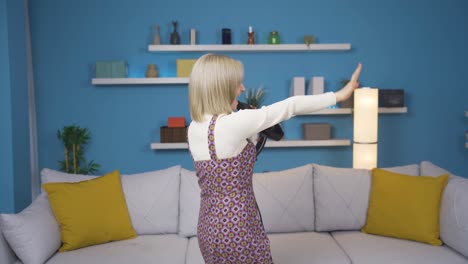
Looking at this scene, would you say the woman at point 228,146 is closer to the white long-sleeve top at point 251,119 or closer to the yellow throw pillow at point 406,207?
the white long-sleeve top at point 251,119

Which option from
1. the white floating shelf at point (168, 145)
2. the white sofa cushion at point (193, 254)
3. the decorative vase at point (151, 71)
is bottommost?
the white sofa cushion at point (193, 254)

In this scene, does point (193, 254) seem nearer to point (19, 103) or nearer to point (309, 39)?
point (19, 103)

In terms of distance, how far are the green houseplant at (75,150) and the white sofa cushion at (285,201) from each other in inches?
83.6

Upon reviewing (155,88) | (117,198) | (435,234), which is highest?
(155,88)

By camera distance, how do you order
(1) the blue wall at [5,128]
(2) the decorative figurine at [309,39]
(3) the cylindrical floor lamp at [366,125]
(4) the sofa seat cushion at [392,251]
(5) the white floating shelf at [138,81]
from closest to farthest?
(4) the sofa seat cushion at [392,251] < (1) the blue wall at [5,128] < (3) the cylindrical floor lamp at [366,125] < (5) the white floating shelf at [138,81] < (2) the decorative figurine at [309,39]

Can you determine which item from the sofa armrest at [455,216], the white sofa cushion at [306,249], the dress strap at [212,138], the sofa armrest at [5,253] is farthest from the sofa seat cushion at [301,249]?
the dress strap at [212,138]

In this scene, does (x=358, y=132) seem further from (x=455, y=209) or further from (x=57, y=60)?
(x=57, y=60)

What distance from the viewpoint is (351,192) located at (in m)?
3.24

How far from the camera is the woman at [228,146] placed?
5.68ft

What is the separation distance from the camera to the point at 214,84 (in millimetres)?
1764

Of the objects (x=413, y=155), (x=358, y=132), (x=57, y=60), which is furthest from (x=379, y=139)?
(x=57, y=60)

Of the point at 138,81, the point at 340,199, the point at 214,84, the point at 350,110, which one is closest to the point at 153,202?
the point at 340,199

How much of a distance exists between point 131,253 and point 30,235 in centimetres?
55

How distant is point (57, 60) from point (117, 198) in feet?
7.17
